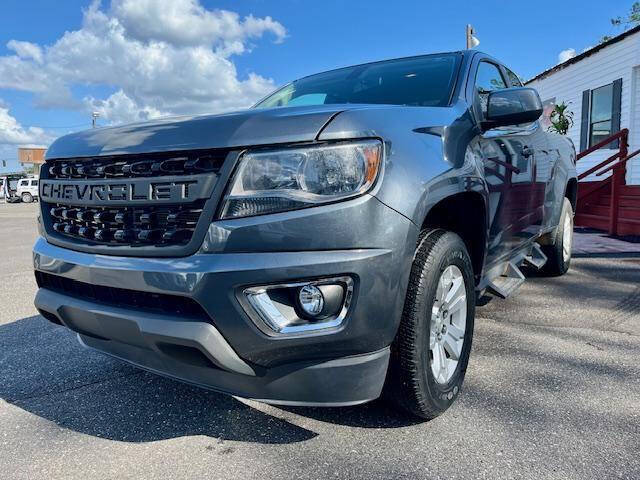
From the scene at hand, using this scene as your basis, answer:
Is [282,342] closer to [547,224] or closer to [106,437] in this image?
[106,437]

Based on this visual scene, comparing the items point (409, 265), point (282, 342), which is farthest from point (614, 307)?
point (282, 342)

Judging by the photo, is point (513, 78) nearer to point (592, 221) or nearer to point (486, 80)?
point (486, 80)

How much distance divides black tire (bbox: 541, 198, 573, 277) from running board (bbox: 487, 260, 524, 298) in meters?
1.67

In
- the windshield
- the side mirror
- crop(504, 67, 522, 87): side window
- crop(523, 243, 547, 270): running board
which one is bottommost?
crop(523, 243, 547, 270): running board

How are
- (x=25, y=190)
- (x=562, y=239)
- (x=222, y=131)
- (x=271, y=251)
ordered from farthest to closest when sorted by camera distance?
(x=25, y=190) → (x=562, y=239) → (x=222, y=131) → (x=271, y=251)

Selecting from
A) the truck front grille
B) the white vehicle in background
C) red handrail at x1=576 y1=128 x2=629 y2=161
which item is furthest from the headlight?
the white vehicle in background

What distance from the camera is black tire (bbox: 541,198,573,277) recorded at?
508 centimetres

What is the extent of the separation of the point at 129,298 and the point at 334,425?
3.46 feet

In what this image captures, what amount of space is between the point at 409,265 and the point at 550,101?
46.1ft

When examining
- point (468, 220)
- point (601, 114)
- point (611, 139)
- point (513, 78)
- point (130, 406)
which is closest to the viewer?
point (130, 406)

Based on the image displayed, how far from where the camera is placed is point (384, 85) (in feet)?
10.3

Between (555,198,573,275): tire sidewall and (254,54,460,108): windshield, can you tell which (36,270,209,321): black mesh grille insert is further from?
(555,198,573,275): tire sidewall

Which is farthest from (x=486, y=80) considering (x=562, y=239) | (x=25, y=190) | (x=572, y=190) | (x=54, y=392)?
(x=25, y=190)

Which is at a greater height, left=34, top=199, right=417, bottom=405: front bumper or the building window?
the building window
